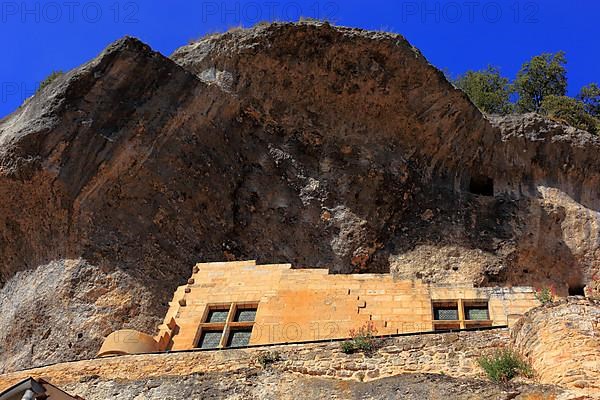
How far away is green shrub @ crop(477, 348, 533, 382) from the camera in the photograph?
1159cm

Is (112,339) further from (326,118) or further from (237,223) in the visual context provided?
(326,118)

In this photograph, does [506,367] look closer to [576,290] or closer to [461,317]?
[461,317]

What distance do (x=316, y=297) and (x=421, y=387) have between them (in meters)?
5.30

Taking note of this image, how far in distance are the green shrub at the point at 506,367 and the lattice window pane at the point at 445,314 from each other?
3.85 meters

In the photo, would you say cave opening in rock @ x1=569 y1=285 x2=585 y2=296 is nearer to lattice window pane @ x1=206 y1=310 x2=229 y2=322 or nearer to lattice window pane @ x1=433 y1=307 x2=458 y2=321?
lattice window pane @ x1=433 y1=307 x2=458 y2=321

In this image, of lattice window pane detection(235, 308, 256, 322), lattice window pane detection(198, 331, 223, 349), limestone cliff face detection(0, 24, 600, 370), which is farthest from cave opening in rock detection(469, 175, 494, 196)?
lattice window pane detection(198, 331, 223, 349)

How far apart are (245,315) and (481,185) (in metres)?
11.6

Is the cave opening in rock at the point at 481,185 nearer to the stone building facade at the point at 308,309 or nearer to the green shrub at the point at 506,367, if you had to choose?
the stone building facade at the point at 308,309

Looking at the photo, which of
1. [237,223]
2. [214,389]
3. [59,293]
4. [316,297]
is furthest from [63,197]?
[214,389]

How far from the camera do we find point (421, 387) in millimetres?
11711

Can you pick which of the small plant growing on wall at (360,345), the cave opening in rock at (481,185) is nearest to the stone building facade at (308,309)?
the small plant growing on wall at (360,345)

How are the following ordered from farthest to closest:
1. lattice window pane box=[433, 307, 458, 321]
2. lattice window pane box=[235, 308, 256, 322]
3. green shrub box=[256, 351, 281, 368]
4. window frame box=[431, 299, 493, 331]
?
lattice window pane box=[235, 308, 256, 322] → lattice window pane box=[433, 307, 458, 321] → window frame box=[431, 299, 493, 331] → green shrub box=[256, 351, 281, 368]

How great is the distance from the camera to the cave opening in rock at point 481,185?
25938 millimetres

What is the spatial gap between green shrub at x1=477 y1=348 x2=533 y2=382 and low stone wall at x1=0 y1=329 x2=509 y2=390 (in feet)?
1.25
